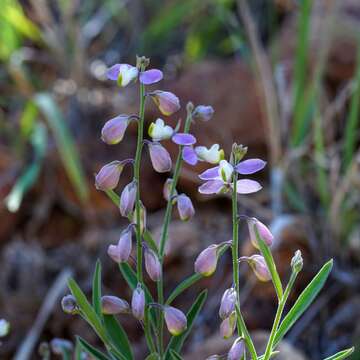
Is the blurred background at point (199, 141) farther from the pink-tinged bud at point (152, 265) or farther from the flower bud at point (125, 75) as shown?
the flower bud at point (125, 75)

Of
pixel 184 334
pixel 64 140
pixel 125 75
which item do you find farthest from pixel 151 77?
pixel 64 140

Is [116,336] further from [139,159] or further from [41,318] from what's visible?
[41,318]

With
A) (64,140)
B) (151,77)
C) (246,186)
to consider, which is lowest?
(64,140)

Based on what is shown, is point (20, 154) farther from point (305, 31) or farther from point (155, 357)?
point (155, 357)

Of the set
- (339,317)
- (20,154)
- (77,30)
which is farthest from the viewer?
(77,30)

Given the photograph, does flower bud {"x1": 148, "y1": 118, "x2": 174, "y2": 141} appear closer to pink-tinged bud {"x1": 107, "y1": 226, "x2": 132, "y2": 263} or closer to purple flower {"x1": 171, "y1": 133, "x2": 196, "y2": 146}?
purple flower {"x1": 171, "y1": 133, "x2": 196, "y2": 146}

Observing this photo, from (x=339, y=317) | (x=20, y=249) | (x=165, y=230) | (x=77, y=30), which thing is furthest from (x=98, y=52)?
(x=165, y=230)
